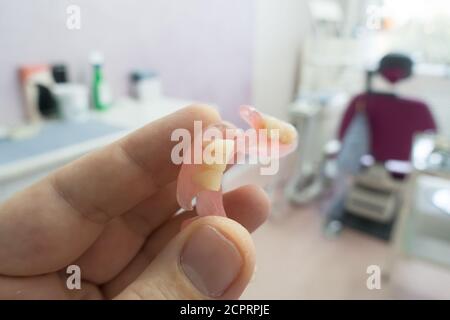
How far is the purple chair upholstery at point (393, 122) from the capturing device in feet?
4.02

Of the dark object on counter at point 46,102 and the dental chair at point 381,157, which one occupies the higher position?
the dark object on counter at point 46,102

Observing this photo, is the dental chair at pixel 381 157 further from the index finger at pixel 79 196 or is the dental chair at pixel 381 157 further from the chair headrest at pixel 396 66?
the index finger at pixel 79 196

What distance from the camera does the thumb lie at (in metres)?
0.29

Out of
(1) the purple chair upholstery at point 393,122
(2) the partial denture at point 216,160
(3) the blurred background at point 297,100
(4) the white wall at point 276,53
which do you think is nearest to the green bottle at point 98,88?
(3) the blurred background at point 297,100

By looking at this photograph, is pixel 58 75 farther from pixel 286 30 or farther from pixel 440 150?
pixel 440 150

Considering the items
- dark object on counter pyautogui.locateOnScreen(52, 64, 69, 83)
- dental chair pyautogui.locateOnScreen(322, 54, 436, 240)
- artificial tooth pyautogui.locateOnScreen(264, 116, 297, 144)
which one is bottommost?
dental chair pyautogui.locateOnScreen(322, 54, 436, 240)

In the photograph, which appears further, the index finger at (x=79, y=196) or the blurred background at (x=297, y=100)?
the blurred background at (x=297, y=100)

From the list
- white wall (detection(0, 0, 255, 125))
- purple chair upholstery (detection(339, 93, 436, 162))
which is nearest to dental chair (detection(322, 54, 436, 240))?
purple chair upholstery (detection(339, 93, 436, 162))

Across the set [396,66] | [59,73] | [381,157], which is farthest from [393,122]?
[59,73]

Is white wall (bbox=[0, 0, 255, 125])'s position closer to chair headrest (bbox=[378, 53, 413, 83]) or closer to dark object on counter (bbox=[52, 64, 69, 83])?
dark object on counter (bbox=[52, 64, 69, 83])

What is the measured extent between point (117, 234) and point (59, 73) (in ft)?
2.14

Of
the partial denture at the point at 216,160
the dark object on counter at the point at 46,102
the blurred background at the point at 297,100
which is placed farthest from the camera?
the dark object on counter at the point at 46,102

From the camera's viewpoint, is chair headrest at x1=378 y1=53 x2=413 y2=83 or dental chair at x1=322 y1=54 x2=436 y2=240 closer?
chair headrest at x1=378 y1=53 x2=413 y2=83

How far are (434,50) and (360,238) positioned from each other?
2.68 ft
